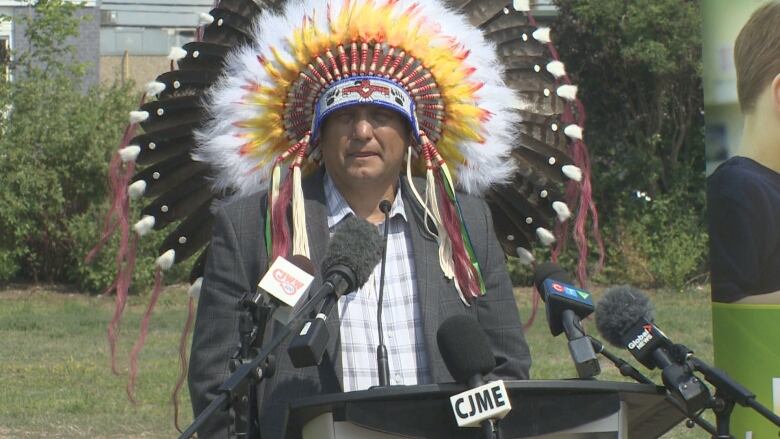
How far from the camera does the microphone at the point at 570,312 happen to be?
3111mm

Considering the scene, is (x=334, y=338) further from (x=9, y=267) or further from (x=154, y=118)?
(x=9, y=267)

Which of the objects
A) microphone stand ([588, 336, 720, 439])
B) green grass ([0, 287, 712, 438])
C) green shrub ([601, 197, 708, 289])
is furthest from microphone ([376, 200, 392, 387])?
green shrub ([601, 197, 708, 289])

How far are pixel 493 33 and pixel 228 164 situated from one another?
108 cm

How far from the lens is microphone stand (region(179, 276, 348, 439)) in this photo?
9.27ft

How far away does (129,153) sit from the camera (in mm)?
4758

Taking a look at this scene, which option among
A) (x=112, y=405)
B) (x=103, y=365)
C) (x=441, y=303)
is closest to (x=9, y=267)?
(x=103, y=365)

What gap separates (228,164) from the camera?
14.5 ft

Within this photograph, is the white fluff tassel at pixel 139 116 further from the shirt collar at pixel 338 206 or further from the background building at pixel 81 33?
the background building at pixel 81 33

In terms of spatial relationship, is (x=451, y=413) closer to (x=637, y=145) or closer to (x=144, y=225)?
(x=144, y=225)

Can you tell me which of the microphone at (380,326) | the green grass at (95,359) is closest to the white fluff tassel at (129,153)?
the microphone at (380,326)

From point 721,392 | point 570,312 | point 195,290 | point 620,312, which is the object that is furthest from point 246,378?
point 195,290

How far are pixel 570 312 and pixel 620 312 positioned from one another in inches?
6.8

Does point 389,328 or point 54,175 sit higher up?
point 54,175

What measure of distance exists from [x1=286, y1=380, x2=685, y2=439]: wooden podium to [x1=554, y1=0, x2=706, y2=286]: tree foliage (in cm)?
1331
